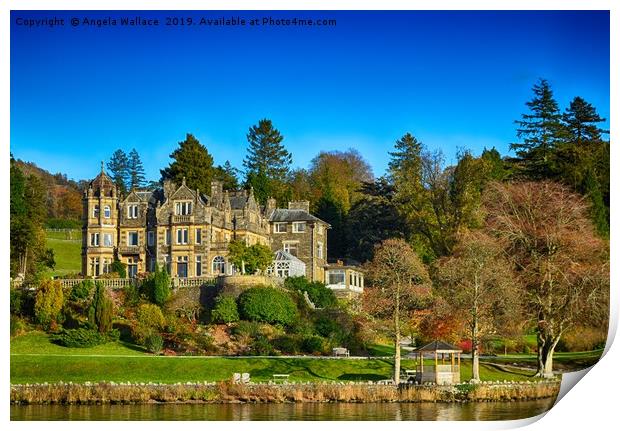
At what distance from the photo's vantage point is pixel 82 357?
2834 cm

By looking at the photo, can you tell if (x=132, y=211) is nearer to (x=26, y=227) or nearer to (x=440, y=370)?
(x=26, y=227)

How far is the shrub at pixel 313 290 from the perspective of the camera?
35938 mm

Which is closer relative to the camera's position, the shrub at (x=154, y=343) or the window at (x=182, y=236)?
the shrub at (x=154, y=343)

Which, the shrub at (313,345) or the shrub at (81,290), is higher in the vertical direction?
the shrub at (81,290)

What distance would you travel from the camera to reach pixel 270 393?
24609 mm

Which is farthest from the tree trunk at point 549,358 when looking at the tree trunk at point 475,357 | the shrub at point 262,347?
the shrub at point 262,347

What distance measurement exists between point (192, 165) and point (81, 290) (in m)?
10.0

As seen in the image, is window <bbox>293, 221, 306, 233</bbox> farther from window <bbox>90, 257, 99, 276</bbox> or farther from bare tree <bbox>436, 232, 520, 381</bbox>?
bare tree <bbox>436, 232, 520, 381</bbox>

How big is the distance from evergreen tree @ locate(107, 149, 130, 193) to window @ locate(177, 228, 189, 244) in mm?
6118

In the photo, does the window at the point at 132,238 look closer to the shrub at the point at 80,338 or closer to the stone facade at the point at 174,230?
the stone facade at the point at 174,230

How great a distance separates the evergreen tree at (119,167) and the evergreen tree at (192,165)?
2470mm

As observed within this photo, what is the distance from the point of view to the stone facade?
38.2 meters

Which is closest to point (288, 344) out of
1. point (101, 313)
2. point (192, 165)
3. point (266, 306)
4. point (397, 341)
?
point (266, 306)
